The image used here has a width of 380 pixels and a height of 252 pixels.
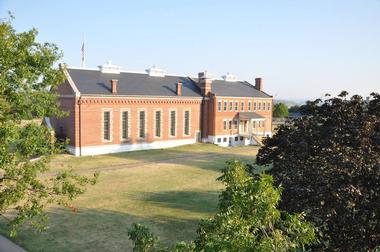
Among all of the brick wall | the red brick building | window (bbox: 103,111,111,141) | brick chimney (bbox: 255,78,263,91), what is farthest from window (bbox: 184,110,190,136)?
brick chimney (bbox: 255,78,263,91)

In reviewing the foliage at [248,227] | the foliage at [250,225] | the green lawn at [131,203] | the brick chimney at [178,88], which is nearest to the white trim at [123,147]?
the green lawn at [131,203]

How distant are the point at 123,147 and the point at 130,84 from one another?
8647mm

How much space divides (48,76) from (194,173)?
22.6 m

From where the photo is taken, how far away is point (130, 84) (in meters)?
46.9

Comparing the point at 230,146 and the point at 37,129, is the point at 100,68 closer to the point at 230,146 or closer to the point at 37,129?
the point at 230,146

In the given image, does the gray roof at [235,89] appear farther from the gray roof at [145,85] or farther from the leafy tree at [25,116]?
the leafy tree at [25,116]

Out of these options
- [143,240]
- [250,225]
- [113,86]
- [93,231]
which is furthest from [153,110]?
[250,225]

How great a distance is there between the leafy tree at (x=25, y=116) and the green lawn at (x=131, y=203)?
11.4ft

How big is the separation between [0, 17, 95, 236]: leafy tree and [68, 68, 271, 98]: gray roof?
92.0 ft

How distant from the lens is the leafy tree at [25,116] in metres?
11.7

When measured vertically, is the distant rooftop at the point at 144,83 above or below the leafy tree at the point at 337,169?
above

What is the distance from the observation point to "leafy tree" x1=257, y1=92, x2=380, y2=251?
11398mm

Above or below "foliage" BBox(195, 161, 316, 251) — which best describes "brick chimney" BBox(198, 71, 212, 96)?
above

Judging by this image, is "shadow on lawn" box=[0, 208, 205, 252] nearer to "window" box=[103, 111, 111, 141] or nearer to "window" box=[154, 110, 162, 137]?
"window" box=[103, 111, 111, 141]
